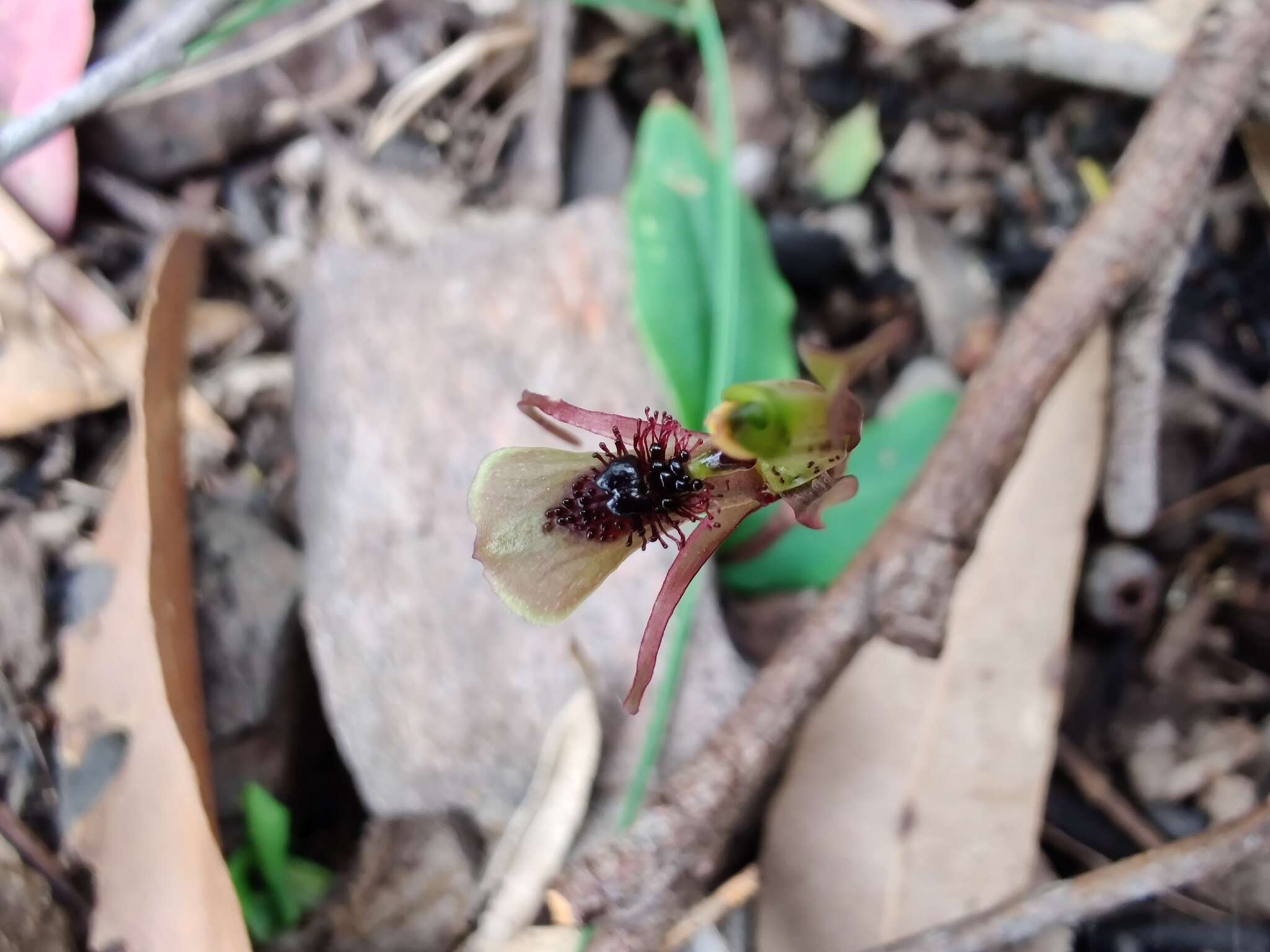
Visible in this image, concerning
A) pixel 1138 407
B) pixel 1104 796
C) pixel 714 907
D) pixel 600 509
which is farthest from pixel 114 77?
pixel 1104 796

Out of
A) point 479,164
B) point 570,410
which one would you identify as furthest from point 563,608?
point 479,164

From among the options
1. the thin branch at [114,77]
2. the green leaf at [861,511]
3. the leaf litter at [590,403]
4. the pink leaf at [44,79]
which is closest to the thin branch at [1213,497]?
the leaf litter at [590,403]

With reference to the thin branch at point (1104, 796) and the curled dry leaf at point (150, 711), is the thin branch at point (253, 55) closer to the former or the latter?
the curled dry leaf at point (150, 711)

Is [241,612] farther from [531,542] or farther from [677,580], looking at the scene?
[677,580]

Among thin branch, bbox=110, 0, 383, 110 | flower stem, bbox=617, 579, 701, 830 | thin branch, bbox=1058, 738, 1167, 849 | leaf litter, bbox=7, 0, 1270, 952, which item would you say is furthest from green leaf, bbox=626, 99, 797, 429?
thin branch, bbox=1058, 738, 1167, 849

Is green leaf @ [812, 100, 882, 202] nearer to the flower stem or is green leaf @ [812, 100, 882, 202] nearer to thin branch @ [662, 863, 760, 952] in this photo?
the flower stem
